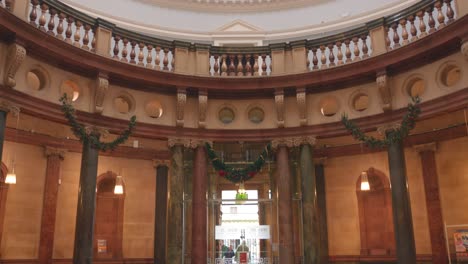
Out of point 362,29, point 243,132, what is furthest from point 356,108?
point 243,132

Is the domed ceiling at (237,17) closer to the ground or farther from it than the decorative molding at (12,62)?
farther from it

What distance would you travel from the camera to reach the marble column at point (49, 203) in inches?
590

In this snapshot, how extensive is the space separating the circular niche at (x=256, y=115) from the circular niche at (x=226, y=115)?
1.86 feet

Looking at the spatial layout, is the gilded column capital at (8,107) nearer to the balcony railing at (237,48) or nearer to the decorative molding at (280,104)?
the balcony railing at (237,48)

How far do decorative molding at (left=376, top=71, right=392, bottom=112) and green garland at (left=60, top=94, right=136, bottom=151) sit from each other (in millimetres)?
7035

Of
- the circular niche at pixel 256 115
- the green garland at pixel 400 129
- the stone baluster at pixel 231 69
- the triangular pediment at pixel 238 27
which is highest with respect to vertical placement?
the triangular pediment at pixel 238 27

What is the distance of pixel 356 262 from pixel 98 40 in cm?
1182

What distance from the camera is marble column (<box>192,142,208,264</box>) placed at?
13.3 metres

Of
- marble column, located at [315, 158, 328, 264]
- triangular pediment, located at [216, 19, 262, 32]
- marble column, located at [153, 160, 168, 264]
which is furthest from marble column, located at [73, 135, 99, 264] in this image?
triangular pediment, located at [216, 19, 262, 32]

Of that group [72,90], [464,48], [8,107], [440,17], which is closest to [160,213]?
[72,90]

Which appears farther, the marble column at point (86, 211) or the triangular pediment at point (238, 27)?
the triangular pediment at point (238, 27)

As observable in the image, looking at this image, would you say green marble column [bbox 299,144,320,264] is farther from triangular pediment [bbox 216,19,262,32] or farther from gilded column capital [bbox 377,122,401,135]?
triangular pediment [bbox 216,19,262,32]

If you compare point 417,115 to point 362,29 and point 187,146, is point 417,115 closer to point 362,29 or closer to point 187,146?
point 362,29

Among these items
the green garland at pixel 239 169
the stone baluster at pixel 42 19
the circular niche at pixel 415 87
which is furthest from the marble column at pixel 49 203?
the circular niche at pixel 415 87
